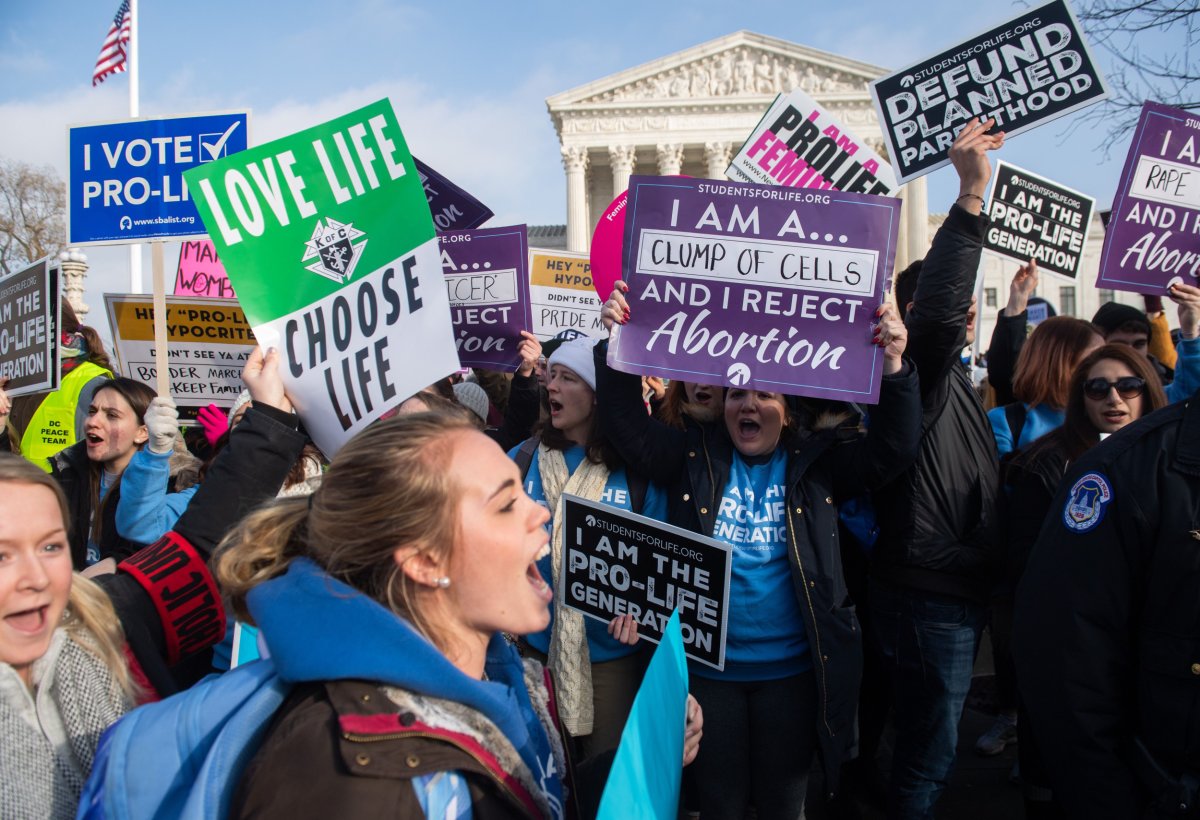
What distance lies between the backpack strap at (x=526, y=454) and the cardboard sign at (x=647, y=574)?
Answer: 751mm

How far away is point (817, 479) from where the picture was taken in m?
2.86

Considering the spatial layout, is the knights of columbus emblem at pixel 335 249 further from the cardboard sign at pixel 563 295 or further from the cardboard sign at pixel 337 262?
the cardboard sign at pixel 563 295

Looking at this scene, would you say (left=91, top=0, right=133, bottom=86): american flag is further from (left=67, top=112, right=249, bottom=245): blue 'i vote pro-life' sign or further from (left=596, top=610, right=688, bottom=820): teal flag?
(left=596, top=610, right=688, bottom=820): teal flag

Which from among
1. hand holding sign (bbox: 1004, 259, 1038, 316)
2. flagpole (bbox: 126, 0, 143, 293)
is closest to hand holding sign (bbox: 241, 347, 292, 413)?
hand holding sign (bbox: 1004, 259, 1038, 316)

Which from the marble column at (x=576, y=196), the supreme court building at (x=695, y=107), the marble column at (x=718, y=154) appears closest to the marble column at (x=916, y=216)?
the supreme court building at (x=695, y=107)

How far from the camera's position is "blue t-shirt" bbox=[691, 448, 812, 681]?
2727 mm

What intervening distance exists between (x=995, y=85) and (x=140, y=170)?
3.66 meters

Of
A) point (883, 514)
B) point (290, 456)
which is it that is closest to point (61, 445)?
point (290, 456)

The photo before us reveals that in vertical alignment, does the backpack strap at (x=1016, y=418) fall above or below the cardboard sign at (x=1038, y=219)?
below

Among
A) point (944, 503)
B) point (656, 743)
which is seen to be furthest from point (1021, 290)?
point (656, 743)

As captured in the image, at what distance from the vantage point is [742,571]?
9.05 feet

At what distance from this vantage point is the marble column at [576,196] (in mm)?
51094

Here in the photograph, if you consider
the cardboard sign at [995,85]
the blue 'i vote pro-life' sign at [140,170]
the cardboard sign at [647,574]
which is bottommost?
the cardboard sign at [647,574]

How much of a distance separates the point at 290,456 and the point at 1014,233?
16.5 ft
